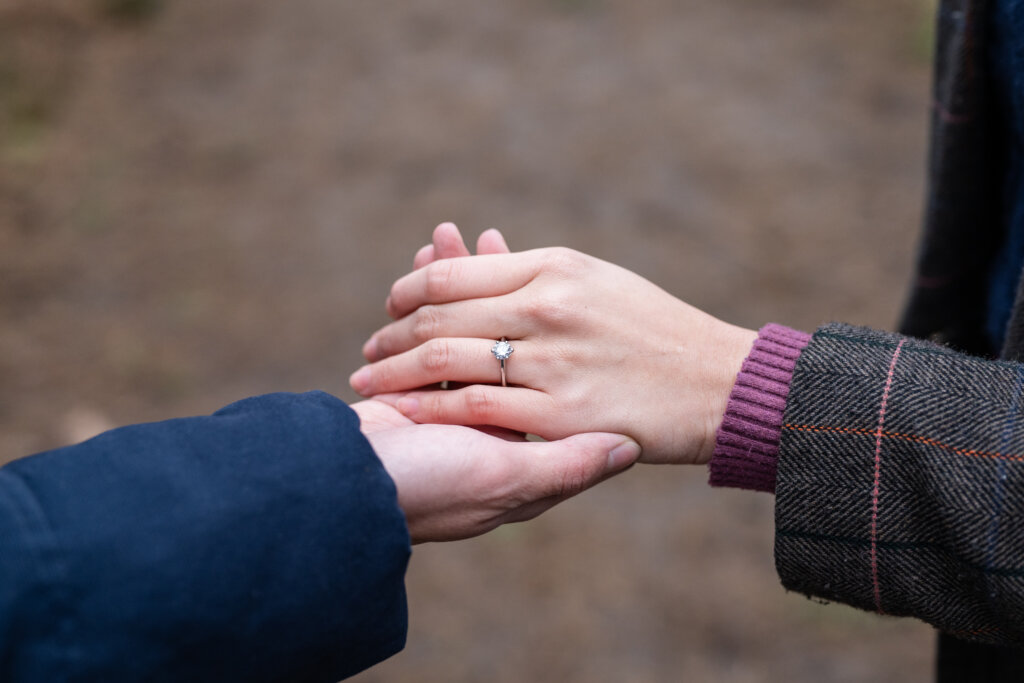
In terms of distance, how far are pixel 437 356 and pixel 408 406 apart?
0.38 feet

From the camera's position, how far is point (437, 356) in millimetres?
1645

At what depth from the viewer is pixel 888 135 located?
4441 millimetres

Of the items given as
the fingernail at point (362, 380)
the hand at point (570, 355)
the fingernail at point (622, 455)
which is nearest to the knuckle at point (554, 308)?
the hand at point (570, 355)

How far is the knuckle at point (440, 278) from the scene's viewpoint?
1.70 metres

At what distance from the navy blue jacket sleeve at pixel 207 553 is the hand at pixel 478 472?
17cm

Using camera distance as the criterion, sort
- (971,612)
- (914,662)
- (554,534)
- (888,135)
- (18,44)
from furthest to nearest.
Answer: (18,44) → (888,135) → (554,534) → (914,662) → (971,612)

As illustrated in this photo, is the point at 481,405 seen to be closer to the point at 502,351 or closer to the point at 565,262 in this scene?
the point at 502,351

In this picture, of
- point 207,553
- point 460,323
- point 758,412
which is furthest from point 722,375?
point 207,553

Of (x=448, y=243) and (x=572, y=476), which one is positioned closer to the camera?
(x=572, y=476)

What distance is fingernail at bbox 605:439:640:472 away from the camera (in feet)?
4.80

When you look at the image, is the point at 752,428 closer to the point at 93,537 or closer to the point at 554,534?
the point at 93,537

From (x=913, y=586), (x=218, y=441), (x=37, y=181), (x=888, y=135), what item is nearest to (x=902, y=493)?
(x=913, y=586)

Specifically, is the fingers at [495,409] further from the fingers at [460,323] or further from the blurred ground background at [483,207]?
the blurred ground background at [483,207]

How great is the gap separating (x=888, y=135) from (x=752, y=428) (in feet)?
12.0
